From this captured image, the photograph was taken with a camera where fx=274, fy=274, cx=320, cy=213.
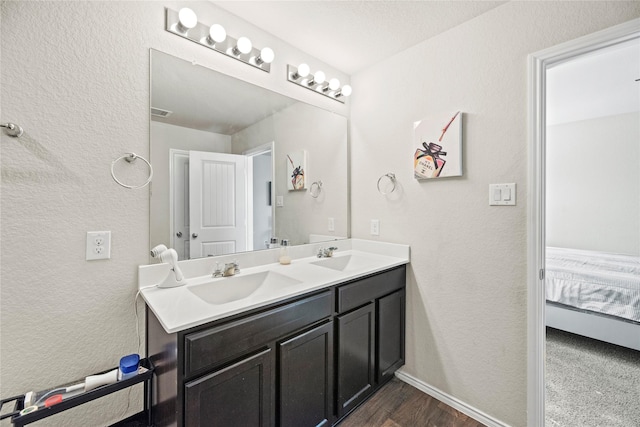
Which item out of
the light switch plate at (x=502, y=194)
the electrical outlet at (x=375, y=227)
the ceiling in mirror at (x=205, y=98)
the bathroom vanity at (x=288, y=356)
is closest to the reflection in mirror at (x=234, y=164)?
the ceiling in mirror at (x=205, y=98)

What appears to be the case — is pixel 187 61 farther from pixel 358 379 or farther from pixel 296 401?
pixel 358 379

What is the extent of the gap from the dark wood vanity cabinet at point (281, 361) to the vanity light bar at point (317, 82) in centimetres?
141

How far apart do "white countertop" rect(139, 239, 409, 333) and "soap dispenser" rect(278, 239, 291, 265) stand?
1.3 inches

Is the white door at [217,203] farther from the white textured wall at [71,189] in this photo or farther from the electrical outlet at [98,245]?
the electrical outlet at [98,245]

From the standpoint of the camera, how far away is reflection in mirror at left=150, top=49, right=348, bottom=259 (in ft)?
4.55

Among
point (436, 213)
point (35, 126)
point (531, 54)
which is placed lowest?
point (436, 213)

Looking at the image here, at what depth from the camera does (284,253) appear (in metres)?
1.83

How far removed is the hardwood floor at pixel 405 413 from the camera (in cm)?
154

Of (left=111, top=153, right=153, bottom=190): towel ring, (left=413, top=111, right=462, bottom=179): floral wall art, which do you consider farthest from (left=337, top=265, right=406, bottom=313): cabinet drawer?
(left=111, top=153, right=153, bottom=190): towel ring

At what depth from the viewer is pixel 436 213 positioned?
176cm

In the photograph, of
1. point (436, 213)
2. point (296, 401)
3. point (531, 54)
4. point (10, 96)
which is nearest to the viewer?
point (10, 96)

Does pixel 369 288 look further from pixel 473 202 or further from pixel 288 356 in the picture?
pixel 473 202

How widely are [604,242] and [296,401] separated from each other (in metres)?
4.53

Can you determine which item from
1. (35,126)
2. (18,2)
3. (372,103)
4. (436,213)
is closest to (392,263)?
(436,213)
